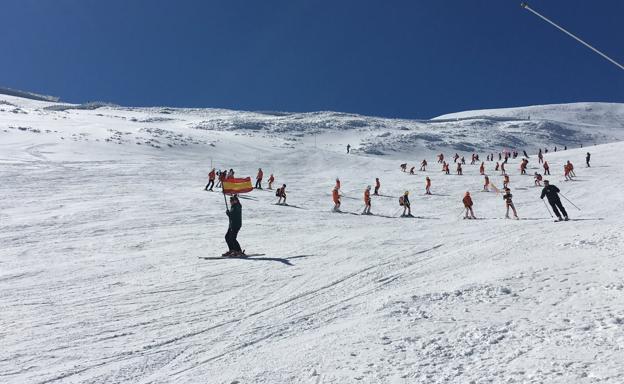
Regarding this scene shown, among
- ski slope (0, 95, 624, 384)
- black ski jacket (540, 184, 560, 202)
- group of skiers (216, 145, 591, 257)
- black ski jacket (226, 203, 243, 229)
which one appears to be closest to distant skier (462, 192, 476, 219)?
group of skiers (216, 145, 591, 257)

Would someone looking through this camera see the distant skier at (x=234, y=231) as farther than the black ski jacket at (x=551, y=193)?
No

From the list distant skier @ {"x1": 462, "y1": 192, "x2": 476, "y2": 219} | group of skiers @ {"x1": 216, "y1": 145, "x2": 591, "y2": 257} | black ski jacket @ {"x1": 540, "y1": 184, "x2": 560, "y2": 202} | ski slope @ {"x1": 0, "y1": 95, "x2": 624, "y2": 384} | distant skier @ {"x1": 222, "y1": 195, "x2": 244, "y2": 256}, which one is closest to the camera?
ski slope @ {"x1": 0, "y1": 95, "x2": 624, "y2": 384}

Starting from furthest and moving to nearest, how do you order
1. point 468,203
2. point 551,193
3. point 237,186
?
point 468,203
point 551,193
point 237,186

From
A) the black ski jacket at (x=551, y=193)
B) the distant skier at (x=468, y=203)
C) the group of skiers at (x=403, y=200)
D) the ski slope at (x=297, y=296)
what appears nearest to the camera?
the ski slope at (x=297, y=296)

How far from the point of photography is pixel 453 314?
712 centimetres

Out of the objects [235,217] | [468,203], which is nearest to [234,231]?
[235,217]

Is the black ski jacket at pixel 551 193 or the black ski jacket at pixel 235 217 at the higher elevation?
the black ski jacket at pixel 551 193

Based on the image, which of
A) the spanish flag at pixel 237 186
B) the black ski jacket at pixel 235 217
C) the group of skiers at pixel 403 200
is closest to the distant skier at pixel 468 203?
the group of skiers at pixel 403 200

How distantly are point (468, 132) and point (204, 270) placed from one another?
97.7 meters

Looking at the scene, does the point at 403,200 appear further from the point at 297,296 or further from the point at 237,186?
the point at 297,296

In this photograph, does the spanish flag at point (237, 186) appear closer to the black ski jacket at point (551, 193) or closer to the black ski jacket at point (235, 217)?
the black ski jacket at point (235, 217)

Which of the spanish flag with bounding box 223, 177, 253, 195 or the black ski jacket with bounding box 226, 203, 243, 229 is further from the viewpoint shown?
the spanish flag with bounding box 223, 177, 253, 195

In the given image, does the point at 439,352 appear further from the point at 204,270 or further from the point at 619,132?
the point at 619,132

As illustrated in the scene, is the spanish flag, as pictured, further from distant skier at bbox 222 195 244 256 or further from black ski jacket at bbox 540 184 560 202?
black ski jacket at bbox 540 184 560 202
